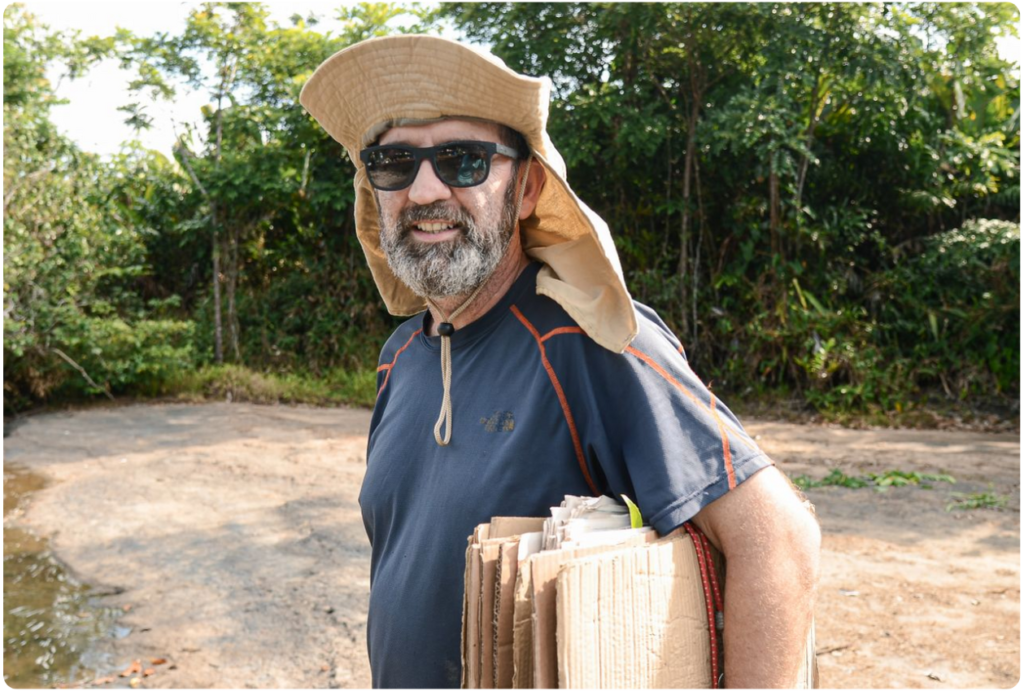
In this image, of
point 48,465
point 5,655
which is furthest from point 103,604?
point 48,465

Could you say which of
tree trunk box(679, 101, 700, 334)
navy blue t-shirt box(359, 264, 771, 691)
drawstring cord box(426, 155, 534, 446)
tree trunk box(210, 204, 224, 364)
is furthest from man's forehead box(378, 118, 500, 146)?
tree trunk box(210, 204, 224, 364)

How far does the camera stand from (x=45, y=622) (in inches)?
169

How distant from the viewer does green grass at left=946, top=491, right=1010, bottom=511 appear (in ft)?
18.2

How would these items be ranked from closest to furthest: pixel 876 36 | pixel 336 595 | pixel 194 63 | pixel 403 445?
pixel 403 445, pixel 336 595, pixel 876 36, pixel 194 63

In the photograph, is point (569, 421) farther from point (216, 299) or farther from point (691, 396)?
point (216, 299)

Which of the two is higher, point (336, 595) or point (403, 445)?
point (403, 445)

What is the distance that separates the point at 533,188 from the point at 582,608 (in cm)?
94

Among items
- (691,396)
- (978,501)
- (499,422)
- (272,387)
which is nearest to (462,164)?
(499,422)

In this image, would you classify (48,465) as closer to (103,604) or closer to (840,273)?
(103,604)

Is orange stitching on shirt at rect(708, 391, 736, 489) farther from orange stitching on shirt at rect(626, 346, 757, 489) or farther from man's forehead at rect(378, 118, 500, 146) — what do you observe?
man's forehead at rect(378, 118, 500, 146)

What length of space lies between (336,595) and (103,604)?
1.22 meters

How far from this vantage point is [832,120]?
9.88m

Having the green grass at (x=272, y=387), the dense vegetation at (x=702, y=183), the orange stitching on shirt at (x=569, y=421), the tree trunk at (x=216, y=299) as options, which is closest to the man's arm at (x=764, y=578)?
the orange stitching on shirt at (x=569, y=421)

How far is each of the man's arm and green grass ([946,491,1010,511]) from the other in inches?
191
